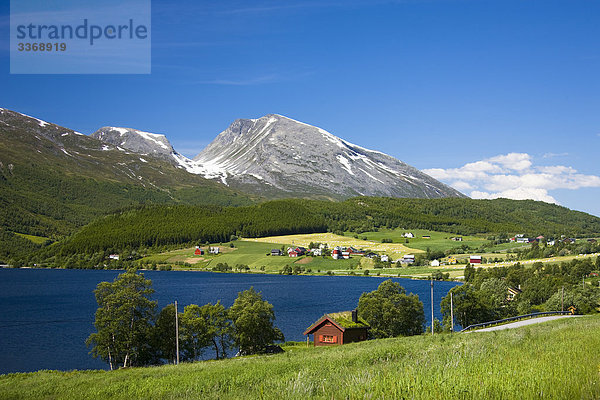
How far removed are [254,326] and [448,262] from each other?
123m

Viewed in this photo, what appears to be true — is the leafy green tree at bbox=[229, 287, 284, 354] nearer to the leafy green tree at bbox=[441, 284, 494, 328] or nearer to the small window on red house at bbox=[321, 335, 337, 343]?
the small window on red house at bbox=[321, 335, 337, 343]

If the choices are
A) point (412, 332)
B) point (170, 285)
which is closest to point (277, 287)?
point (170, 285)

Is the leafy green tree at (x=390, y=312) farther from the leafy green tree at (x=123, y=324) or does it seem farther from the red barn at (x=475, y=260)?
the red barn at (x=475, y=260)

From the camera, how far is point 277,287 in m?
114

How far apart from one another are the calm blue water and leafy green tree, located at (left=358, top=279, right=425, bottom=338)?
30.8 feet

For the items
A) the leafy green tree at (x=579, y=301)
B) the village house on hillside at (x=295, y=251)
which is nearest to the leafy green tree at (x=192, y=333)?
the leafy green tree at (x=579, y=301)

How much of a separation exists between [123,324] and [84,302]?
55212 mm

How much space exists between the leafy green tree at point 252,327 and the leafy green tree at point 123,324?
7.58 m

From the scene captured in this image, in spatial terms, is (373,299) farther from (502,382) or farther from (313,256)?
(313,256)

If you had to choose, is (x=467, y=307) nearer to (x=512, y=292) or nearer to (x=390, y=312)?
(x=390, y=312)

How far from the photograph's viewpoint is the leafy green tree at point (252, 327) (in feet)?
150

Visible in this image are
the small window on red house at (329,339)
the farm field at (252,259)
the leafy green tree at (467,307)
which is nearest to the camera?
the small window on red house at (329,339)

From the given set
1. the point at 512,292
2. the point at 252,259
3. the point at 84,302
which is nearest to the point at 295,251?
the point at 252,259

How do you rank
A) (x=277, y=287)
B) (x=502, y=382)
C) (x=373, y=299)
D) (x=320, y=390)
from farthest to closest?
(x=277, y=287), (x=373, y=299), (x=320, y=390), (x=502, y=382)
